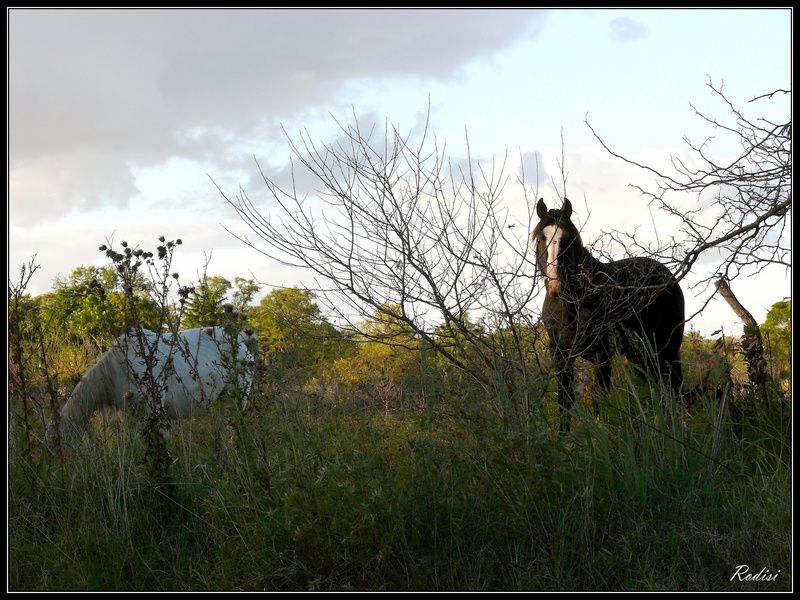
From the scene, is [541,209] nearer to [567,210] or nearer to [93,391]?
[567,210]

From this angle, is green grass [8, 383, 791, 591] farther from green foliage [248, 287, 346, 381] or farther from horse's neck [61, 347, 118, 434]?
horse's neck [61, 347, 118, 434]

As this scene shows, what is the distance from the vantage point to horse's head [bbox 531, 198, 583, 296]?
6454mm

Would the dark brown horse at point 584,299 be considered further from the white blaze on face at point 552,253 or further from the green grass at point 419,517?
the green grass at point 419,517

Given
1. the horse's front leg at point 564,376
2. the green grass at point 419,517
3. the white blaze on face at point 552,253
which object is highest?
the white blaze on face at point 552,253

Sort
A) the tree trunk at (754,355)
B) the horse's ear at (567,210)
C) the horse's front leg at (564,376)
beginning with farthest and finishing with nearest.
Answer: the horse's ear at (567,210) < the tree trunk at (754,355) < the horse's front leg at (564,376)

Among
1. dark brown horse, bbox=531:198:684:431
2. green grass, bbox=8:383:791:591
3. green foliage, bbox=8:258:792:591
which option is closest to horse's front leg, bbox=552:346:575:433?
dark brown horse, bbox=531:198:684:431

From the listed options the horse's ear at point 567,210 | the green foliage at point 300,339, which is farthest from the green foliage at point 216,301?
the horse's ear at point 567,210

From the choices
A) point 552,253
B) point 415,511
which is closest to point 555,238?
point 552,253

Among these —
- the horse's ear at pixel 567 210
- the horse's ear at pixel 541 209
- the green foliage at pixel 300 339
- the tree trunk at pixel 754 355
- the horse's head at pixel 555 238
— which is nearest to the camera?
the green foliage at pixel 300 339

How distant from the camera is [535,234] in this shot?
6734mm

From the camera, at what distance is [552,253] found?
259 inches

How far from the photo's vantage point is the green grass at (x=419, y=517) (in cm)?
347

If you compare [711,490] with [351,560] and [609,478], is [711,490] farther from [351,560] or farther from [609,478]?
[351,560]

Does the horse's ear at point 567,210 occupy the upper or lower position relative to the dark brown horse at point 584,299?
upper
